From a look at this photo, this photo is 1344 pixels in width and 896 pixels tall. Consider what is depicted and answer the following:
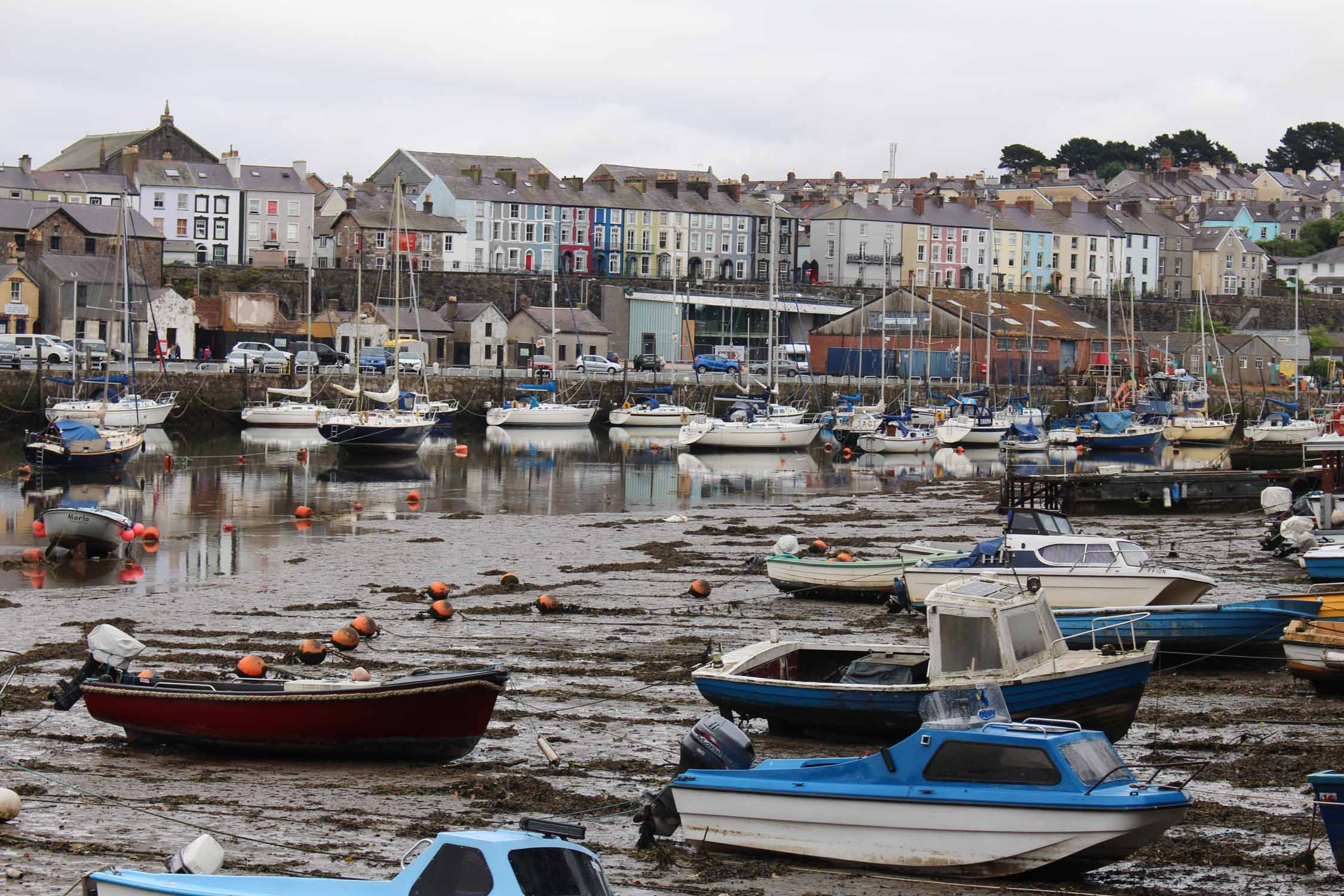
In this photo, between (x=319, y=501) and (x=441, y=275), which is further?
(x=441, y=275)

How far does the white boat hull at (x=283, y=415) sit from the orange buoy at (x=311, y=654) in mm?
45305

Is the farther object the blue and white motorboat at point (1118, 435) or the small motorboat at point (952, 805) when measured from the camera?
the blue and white motorboat at point (1118, 435)

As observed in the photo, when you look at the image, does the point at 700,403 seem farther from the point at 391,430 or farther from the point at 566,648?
the point at 566,648

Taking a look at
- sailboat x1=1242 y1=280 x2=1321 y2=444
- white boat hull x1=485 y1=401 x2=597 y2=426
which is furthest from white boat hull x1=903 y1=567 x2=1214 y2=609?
white boat hull x1=485 y1=401 x2=597 y2=426

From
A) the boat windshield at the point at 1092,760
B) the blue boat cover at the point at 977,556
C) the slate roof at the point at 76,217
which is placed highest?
the slate roof at the point at 76,217

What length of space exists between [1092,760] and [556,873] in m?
4.21

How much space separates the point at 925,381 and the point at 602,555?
51622mm

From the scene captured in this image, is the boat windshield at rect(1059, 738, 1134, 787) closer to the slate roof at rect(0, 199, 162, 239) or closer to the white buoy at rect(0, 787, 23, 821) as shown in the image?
the white buoy at rect(0, 787, 23, 821)

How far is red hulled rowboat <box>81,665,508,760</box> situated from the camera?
14.3 meters

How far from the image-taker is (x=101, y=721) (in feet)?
50.9

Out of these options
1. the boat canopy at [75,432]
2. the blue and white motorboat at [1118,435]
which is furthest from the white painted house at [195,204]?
the blue and white motorboat at [1118,435]

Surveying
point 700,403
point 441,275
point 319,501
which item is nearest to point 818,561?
point 319,501

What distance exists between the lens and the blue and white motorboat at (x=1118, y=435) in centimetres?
6278

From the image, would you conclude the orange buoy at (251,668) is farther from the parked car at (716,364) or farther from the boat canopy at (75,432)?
the parked car at (716,364)
